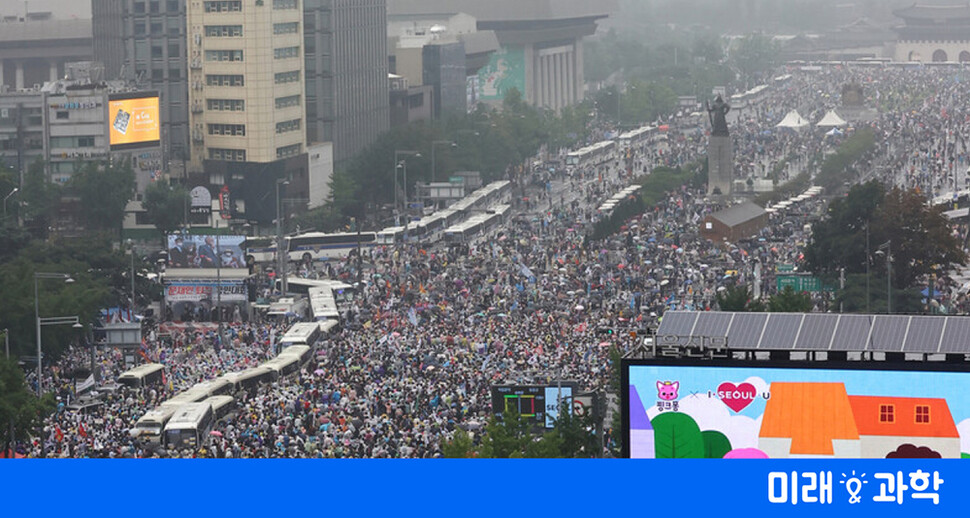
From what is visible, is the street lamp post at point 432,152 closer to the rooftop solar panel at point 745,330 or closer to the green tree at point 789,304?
the green tree at point 789,304

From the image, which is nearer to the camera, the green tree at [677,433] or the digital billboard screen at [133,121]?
the green tree at [677,433]

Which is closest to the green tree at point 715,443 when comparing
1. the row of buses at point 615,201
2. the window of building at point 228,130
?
the row of buses at point 615,201

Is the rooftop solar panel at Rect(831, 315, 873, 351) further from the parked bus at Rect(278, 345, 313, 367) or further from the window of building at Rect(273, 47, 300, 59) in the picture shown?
the window of building at Rect(273, 47, 300, 59)

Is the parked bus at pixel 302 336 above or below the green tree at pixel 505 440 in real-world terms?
below

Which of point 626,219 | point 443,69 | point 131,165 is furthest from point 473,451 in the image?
point 443,69

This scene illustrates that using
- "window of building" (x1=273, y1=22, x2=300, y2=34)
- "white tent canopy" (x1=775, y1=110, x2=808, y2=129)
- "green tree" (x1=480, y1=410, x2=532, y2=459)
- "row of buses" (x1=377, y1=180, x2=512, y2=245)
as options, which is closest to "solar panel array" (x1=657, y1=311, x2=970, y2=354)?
"green tree" (x1=480, y1=410, x2=532, y2=459)

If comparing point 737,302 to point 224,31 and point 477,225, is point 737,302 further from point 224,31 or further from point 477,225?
point 224,31

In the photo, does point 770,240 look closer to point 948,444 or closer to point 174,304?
point 174,304
